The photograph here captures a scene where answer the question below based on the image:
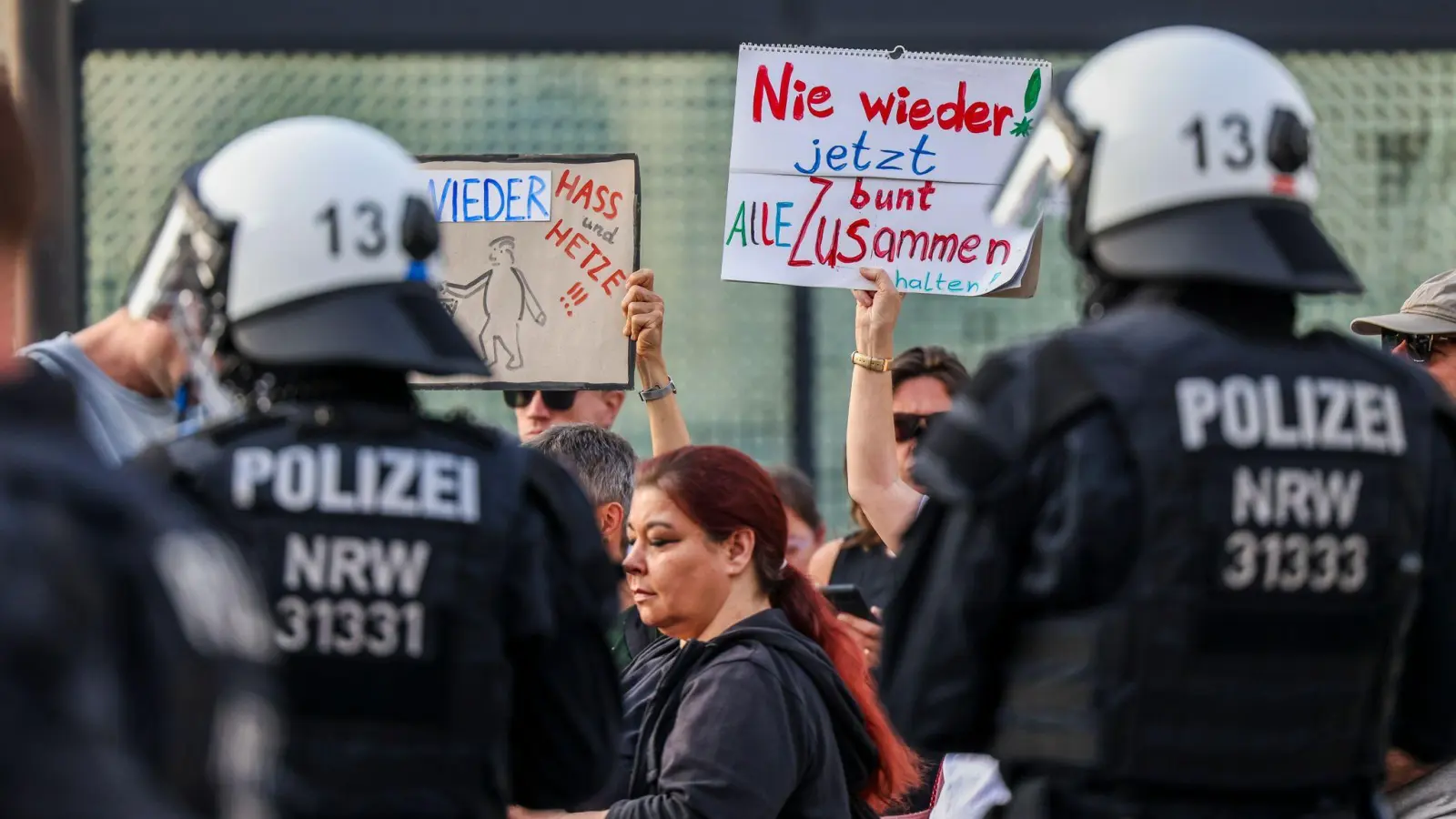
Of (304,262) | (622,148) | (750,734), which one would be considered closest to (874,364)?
(750,734)

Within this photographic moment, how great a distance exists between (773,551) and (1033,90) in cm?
151

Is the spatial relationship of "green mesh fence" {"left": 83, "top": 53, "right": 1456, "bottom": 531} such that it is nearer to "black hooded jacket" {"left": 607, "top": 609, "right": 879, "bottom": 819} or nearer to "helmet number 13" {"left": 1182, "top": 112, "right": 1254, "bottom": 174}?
"black hooded jacket" {"left": 607, "top": 609, "right": 879, "bottom": 819}

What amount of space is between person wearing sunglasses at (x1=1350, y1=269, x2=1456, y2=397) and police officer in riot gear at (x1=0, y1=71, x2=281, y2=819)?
11.9 ft

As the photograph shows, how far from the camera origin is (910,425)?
586cm

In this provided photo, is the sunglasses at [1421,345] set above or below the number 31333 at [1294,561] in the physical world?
above

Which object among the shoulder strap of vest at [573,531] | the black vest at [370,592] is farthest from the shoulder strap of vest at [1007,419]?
the black vest at [370,592]

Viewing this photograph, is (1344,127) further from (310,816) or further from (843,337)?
(310,816)

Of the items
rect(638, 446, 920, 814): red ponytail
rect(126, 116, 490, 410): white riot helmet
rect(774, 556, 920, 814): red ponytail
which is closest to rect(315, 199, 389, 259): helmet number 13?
rect(126, 116, 490, 410): white riot helmet

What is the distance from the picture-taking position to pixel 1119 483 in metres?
2.80

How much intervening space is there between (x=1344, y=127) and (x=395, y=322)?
6.96m

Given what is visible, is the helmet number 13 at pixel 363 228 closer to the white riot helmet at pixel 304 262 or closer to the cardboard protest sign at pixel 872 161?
the white riot helmet at pixel 304 262

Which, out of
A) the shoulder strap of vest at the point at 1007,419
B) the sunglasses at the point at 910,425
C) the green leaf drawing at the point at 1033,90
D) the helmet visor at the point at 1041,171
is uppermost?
the green leaf drawing at the point at 1033,90

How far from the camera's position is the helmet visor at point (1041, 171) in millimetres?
3100

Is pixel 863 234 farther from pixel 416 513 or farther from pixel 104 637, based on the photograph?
pixel 104 637
